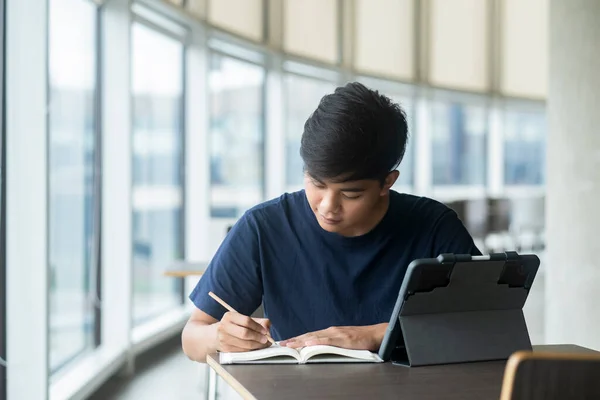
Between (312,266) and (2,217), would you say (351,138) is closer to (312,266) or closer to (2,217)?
(312,266)

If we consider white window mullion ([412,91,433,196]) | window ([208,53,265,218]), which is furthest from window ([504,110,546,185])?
window ([208,53,265,218])

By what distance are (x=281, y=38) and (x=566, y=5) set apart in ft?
12.2

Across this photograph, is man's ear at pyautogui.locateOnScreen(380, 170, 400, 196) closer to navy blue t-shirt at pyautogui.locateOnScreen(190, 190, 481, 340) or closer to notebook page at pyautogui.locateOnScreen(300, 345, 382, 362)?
navy blue t-shirt at pyautogui.locateOnScreen(190, 190, 481, 340)

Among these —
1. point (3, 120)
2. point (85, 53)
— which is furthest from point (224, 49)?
point (3, 120)

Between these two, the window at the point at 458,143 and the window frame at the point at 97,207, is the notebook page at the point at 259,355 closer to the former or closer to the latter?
the window frame at the point at 97,207

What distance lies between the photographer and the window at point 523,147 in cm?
1202

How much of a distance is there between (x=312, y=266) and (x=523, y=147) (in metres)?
10.8

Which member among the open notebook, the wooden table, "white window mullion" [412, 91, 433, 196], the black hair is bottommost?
the wooden table

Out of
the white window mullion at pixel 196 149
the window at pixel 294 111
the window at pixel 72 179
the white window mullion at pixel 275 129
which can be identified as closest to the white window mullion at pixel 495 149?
the window at pixel 294 111

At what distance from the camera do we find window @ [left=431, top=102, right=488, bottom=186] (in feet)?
36.0

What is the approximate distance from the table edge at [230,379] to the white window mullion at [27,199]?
177 centimetres

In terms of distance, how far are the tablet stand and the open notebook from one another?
0.29 feet

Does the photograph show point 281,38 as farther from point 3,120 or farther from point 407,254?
point 407,254

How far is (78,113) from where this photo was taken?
15.1 feet
